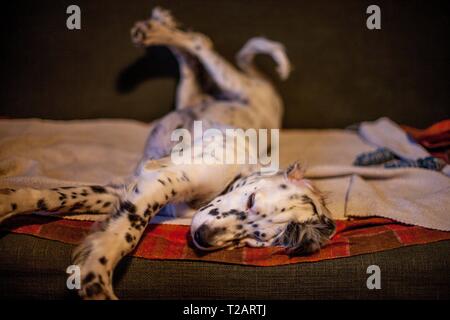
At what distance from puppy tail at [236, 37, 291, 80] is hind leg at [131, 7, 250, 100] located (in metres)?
0.12

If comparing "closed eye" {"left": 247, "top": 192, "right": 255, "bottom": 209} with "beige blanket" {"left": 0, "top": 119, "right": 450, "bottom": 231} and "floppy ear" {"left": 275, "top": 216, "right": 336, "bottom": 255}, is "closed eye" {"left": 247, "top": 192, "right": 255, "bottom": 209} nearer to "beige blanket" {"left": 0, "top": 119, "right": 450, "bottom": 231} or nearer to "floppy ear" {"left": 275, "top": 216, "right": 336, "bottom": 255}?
"floppy ear" {"left": 275, "top": 216, "right": 336, "bottom": 255}

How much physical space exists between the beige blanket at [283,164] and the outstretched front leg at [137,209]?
0.20 m

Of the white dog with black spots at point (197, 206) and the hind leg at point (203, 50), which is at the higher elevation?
the hind leg at point (203, 50)

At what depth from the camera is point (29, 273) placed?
5.15ft

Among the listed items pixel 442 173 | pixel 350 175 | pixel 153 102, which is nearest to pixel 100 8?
pixel 153 102

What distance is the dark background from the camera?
2832 millimetres

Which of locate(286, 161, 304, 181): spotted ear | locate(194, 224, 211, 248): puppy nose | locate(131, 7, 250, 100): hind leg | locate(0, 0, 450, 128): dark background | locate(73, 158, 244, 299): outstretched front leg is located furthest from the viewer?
locate(0, 0, 450, 128): dark background

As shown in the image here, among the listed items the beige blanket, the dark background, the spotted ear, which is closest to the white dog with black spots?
the spotted ear

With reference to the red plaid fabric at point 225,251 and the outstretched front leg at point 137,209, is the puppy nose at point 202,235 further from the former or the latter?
the outstretched front leg at point 137,209

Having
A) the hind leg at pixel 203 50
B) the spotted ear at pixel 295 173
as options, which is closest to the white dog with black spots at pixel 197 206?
the spotted ear at pixel 295 173

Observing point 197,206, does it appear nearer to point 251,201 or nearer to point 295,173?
point 251,201

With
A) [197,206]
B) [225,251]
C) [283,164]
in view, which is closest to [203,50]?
[283,164]

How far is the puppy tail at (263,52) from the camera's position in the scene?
277cm

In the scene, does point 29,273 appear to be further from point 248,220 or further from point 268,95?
point 268,95
